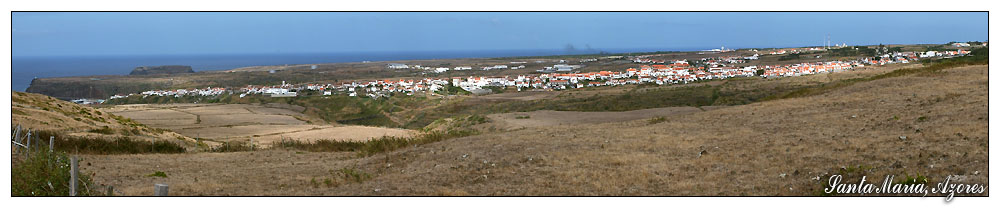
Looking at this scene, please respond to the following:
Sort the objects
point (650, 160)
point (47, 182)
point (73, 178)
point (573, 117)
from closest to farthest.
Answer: point (73, 178), point (47, 182), point (650, 160), point (573, 117)

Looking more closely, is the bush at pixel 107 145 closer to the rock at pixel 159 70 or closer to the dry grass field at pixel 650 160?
the dry grass field at pixel 650 160

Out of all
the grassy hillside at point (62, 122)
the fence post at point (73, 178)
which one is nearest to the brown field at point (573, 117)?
the grassy hillside at point (62, 122)

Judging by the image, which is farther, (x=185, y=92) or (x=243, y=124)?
(x=185, y=92)

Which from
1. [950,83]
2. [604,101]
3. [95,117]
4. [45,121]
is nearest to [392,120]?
[604,101]

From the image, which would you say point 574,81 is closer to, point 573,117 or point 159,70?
point 573,117

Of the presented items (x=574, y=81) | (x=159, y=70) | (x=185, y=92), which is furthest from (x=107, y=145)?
(x=159, y=70)

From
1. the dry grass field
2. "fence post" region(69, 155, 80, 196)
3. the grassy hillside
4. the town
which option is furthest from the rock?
"fence post" region(69, 155, 80, 196)

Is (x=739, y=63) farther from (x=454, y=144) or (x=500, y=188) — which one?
(x=500, y=188)
